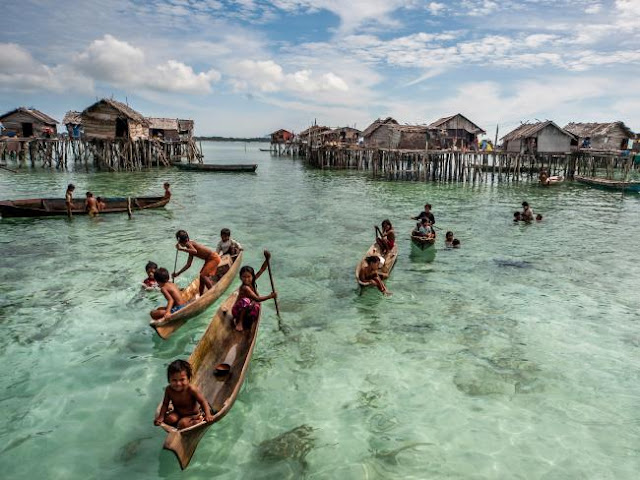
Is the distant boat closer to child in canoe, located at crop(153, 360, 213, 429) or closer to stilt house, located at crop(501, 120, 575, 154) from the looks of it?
stilt house, located at crop(501, 120, 575, 154)

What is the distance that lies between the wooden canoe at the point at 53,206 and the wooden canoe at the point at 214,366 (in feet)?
45.2

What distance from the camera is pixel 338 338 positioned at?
846 centimetres

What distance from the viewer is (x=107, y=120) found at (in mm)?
38781

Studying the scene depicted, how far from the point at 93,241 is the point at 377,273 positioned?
10.7 meters

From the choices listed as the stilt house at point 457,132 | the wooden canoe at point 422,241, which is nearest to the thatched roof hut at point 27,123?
the stilt house at point 457,132

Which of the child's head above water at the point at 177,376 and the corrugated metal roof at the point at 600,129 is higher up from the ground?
the corrugated metal roof at the point at 600,129

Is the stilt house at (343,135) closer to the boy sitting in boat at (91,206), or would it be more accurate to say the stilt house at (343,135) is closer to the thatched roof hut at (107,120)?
the thatched roof hut at (107,120)

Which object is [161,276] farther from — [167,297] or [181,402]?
[181,402]

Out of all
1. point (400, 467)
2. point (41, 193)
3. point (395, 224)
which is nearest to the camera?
point (400, 467)

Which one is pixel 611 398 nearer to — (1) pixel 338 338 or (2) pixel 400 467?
(2) pixel 400 467

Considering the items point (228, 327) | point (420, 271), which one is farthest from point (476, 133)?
point (228, 327)

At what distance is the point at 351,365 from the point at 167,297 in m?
3.66

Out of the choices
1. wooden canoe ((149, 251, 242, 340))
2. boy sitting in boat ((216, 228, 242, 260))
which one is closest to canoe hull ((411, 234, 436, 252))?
boy sitting in boat ((216, 228, 242, 260))

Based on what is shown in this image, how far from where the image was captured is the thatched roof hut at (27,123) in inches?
1672
